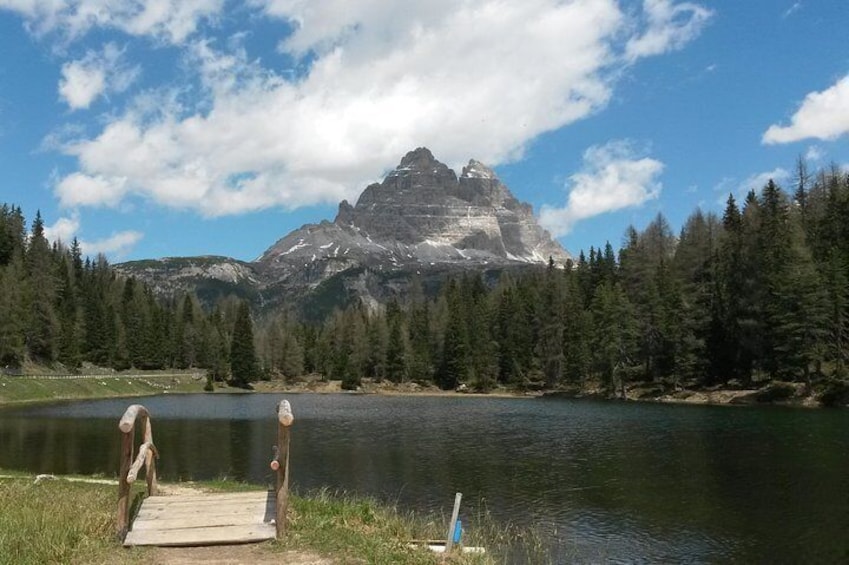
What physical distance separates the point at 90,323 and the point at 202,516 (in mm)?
151647

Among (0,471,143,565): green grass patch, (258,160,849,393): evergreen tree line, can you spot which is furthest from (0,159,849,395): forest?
(0,471,143,565): green grass patch

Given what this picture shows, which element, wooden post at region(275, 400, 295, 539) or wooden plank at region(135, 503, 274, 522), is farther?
wooden plank at region(135, 503, 274, 522)

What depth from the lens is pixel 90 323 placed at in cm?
14788

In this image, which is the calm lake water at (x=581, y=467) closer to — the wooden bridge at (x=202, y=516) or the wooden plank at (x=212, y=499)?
the wooden plank at (x=212, y=499)

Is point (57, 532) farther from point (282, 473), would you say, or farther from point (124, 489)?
point (282, 473)

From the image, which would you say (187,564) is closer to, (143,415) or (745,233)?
(143,415)

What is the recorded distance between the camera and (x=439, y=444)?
48469 mm

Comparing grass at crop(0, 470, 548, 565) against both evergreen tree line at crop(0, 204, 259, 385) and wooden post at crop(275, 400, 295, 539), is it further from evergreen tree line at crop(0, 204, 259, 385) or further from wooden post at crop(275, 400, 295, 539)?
evergreen tree line at crop(0, 204, 259, 385)

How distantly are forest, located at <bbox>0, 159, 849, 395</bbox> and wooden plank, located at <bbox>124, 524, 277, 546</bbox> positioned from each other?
265 ft

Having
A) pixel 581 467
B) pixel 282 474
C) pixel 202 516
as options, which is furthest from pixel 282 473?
pixel 581 467

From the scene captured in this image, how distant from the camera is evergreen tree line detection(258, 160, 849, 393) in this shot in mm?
83000

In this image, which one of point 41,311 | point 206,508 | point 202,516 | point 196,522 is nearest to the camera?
point 196,522

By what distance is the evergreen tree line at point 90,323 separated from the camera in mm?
125188

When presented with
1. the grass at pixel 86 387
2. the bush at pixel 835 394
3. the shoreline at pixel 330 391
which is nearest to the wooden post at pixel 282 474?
the shoreline at pixel 330 391
